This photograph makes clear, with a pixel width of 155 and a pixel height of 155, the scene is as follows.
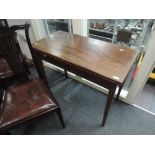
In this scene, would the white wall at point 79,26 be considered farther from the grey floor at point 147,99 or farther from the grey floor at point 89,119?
the grey floor at point 147,99

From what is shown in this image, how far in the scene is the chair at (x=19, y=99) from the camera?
0.96 meters

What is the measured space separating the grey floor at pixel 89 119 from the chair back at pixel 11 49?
24.0 inches

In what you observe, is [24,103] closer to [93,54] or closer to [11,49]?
[11,49]

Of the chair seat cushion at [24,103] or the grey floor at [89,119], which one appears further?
the grey floor at [89,119]

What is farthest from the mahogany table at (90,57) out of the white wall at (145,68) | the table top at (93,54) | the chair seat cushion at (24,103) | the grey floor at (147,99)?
the grey floor at (147,99)

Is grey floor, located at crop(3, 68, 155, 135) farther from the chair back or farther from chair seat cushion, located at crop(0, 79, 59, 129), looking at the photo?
the chair back

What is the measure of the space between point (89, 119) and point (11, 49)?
3.64 feet

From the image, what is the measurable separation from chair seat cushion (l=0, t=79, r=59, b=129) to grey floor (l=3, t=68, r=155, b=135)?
0.35 metres

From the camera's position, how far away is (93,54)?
1.01 m

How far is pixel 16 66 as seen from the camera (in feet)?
3.81
